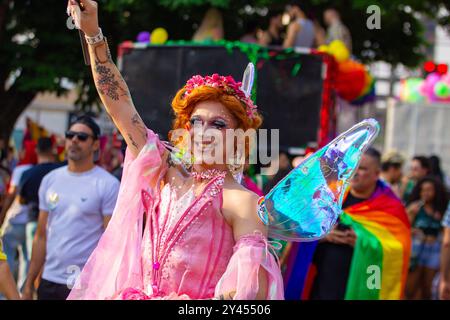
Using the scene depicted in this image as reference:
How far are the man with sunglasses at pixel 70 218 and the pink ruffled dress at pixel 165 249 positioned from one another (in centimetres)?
232

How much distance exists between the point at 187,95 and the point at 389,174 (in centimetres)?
896

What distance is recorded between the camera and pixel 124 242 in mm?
3602

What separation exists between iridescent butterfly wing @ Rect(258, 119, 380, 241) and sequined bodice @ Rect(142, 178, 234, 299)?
201mm

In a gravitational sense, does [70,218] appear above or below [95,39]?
below

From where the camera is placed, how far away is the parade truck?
9.18 metres

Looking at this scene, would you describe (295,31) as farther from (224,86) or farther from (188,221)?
A: (188,221)

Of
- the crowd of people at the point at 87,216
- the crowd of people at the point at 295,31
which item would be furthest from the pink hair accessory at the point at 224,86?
the crowd of people at the point at 295,31

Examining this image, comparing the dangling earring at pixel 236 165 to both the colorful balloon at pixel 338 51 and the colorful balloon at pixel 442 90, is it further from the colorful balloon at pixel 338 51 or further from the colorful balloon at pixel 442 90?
the colorful balloon at pixel 442 90

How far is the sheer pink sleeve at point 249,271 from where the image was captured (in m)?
3.28

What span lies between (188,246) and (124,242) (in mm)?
276

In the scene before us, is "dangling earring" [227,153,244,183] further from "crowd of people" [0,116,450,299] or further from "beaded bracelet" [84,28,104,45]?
"crowd of people" [0,116,450,299]

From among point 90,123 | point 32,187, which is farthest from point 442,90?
point 90,123

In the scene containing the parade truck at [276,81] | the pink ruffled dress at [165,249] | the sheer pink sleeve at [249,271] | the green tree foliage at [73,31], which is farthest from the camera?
the green tree foliage at [73,31]

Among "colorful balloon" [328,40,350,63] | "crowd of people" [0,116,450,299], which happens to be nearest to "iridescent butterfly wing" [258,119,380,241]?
"crowd of people" [0,116,450,299]
